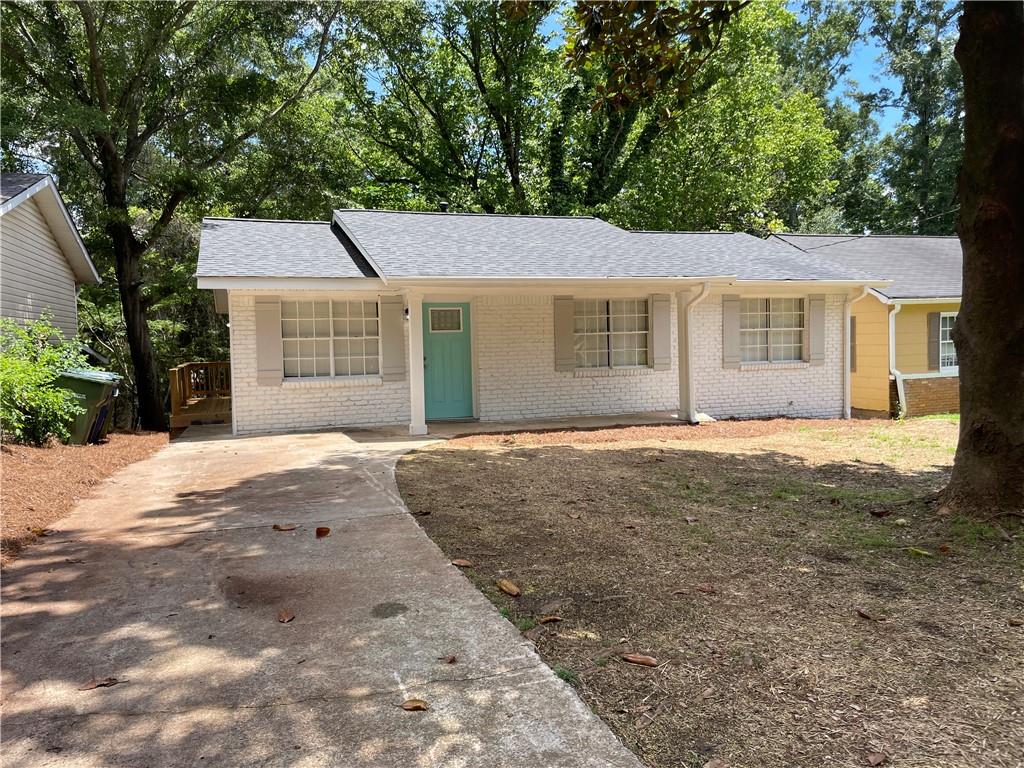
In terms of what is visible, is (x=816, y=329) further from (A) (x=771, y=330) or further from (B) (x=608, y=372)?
(B) (x=608, y=372)

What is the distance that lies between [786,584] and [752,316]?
35.0 ft

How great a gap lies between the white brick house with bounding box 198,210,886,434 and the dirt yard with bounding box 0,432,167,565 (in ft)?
7.66

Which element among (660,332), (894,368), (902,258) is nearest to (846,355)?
(894,368)

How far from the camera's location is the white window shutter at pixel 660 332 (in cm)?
1305

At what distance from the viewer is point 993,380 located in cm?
500

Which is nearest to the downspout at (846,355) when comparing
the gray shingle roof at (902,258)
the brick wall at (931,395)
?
the gray shingle roof at (902,258)

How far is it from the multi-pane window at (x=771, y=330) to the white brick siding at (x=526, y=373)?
107 inches

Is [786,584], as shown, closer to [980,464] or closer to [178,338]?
[980,464]

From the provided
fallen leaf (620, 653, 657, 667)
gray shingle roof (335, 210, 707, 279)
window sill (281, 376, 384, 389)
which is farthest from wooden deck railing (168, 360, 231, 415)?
fallen leaf (620, 653, 657, 667)

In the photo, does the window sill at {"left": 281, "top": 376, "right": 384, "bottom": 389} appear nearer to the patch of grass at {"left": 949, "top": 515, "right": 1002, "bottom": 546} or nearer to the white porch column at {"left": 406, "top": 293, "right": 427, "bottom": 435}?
the white porch column at {"left": 406, "top": 293, "right": 427, "bottom": 435}

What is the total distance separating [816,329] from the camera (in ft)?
45.6

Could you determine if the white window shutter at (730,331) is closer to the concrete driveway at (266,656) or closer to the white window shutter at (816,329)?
the white window shutter at (816,329)

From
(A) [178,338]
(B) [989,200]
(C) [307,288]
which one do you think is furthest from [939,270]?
(A) [178,338]

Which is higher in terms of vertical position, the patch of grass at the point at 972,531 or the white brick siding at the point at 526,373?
the white brick siding at the point at 526,373
